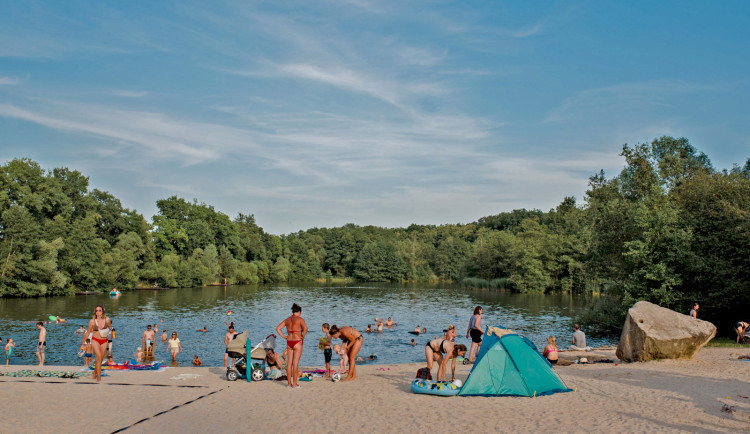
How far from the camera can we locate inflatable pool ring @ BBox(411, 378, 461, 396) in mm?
12367

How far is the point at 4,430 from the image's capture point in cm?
924

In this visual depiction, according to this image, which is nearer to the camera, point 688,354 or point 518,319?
point 688,354

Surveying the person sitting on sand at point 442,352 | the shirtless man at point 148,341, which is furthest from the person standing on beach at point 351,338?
the shirtless man at point 148,341

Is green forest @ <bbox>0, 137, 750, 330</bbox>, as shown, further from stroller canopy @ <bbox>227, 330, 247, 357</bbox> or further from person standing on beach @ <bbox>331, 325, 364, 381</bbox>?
stroller canopy @ <bbox>227, 330, 247, 357</bbox>

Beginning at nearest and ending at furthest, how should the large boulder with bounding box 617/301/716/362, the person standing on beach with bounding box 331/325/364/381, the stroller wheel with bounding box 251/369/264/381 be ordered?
1. the person standing on beach with bounding box 331/325/364/381
2. the stroller wheel with bounding box 251/369/264/381
3. the large boulder with bounding box 617/301/716/362

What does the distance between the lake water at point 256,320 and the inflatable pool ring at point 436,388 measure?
9.67 meters

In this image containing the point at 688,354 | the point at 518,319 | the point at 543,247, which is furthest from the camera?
the point at 543,247

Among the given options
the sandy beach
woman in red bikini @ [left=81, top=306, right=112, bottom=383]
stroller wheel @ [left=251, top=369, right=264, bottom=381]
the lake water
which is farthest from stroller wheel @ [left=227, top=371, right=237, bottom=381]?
the lake water

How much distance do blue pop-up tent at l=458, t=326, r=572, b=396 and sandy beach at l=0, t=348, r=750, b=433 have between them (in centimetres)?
34

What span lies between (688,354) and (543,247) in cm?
6202

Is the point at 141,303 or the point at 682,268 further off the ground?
the point at 682,268

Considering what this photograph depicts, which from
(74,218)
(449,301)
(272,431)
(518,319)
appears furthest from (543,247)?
(272,431)

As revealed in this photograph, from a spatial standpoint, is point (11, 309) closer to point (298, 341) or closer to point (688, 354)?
point (298, 341)

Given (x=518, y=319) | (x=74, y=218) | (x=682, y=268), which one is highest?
(x=74, y=218)
